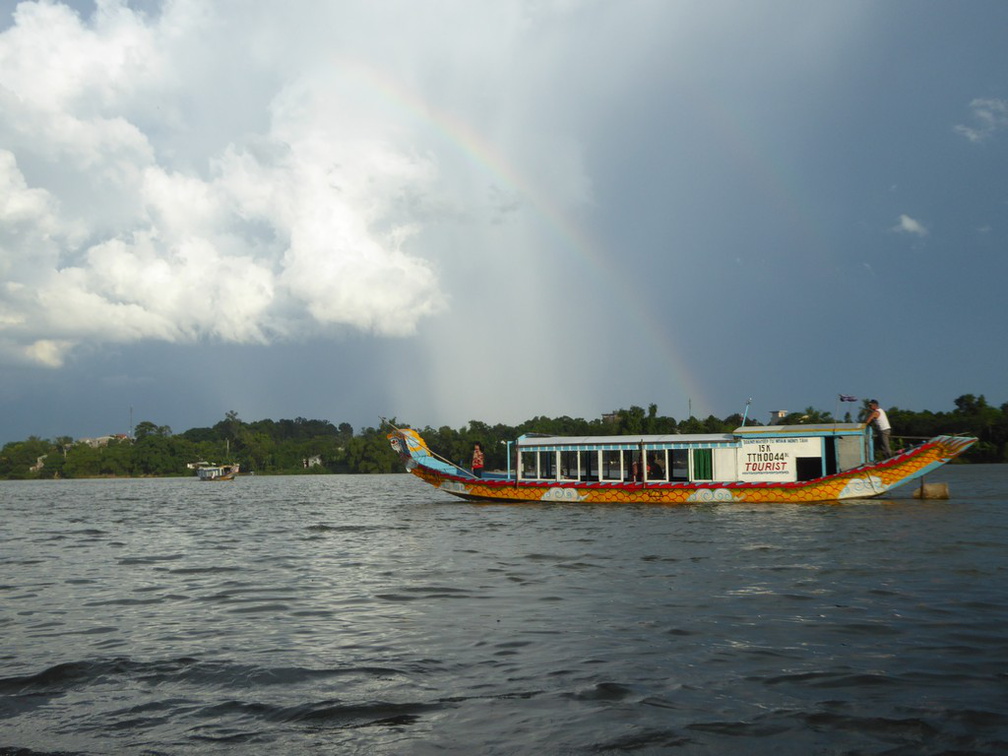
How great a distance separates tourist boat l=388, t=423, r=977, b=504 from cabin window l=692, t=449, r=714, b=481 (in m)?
0.04

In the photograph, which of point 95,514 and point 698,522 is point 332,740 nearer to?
point 698,522

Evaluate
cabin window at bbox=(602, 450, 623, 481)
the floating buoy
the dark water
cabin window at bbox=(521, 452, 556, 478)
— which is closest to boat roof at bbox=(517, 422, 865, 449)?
cabin window at bbox=(602, 450, 623, 481)

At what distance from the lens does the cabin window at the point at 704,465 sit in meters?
33.0

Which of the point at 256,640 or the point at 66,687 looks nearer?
the point at 66,687

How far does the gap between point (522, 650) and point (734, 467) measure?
24915 mm

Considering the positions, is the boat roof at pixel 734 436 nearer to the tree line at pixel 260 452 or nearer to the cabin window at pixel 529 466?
the cabin window at pixel 529 466

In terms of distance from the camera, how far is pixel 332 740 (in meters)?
6.52

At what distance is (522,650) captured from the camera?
371 inches

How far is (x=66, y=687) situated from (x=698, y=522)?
21105 millimetres

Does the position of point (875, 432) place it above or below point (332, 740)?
above

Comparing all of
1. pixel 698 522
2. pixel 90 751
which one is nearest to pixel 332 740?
pixel 90 751

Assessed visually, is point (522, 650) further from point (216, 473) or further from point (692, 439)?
point (216, 473)

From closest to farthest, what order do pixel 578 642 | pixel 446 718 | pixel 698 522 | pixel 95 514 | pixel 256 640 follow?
1. pixel 446 718
2. pixel 578 642
3. pixel 256 640
4. pixel 698 522
5. pixel 95 514

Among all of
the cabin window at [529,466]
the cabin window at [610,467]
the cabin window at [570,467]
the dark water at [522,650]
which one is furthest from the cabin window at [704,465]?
the dark water at [522,650]
